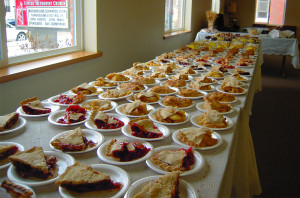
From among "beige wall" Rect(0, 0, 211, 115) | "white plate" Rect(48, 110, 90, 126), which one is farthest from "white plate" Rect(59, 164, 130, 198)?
"beige wall" Rect(0, 0, 211, 115)

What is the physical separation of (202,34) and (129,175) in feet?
16.5

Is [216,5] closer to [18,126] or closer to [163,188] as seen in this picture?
[18,126]

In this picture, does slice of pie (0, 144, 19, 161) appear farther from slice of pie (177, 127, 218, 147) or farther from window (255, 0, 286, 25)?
window (255, 0, 286, 25)

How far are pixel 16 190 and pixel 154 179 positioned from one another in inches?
12.1

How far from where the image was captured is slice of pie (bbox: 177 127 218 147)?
3.04ft

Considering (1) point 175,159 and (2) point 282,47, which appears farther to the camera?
(2) point 282,47

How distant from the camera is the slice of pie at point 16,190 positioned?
62cm

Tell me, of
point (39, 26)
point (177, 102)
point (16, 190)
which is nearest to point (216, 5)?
point (39, 26)

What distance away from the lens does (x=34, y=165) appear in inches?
28.6

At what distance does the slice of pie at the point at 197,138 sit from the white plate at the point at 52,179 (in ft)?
1.17

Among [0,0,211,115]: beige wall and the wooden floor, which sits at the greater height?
[0,0,211,115]: beige wall

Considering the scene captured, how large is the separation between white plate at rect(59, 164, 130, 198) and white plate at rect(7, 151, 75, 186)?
0.06m

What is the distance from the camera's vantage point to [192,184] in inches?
28.8

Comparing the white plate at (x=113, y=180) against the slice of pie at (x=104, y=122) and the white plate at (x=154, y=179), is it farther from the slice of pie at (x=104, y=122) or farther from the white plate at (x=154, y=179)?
the slice of pie at (x=104, y=122)
